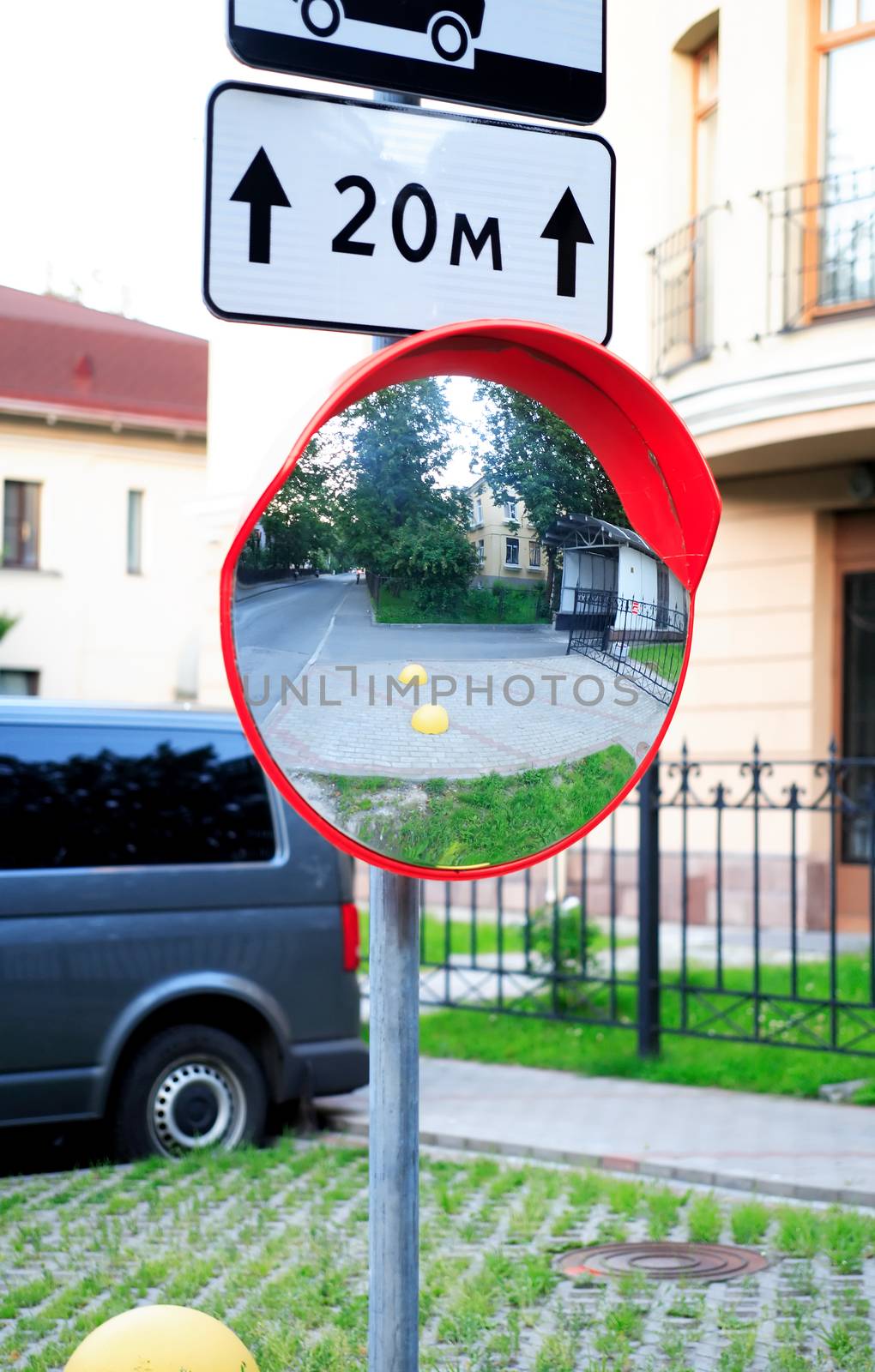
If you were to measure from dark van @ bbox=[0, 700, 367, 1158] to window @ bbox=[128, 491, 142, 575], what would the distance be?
2624cm

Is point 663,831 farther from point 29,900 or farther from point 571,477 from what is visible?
point 571,477

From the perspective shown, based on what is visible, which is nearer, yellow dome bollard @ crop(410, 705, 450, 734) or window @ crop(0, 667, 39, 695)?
yellow dome bollard @ crop(410, 705, 450, 734)

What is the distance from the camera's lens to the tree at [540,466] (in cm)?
233

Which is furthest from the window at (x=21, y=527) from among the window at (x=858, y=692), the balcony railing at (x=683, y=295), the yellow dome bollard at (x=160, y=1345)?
the yellow dome bollard at (x=160, y=1345)

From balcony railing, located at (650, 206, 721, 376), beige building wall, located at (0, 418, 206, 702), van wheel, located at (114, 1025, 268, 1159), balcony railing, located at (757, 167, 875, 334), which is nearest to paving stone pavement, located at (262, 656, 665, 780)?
van wheel, located at (114, 1025, 268, 1159)

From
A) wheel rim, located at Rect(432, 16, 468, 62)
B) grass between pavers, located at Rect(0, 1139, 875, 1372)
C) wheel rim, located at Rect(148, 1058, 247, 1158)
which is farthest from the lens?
wheel rim, located at Rect(148, 1058, 247, 1158)

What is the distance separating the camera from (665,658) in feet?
8.12

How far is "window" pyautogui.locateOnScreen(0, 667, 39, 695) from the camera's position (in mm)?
Result: 30875

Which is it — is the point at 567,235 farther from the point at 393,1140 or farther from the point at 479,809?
the point at 393,1140

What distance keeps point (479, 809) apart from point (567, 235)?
1038 mm

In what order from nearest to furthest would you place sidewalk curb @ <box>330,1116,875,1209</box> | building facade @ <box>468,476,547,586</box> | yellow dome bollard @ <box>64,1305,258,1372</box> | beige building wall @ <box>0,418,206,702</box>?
building facade @ <box>468,476,547,586</box>
yellow dome bollard @ <box>64,1305,258,1372</box>
sidewalk curb @ <box>330,1116,875,1209</box>
beige building wall @ <box>0,418,206,702</box>

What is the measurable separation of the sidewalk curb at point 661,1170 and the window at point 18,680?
24718mm

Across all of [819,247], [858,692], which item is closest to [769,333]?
[819,247]

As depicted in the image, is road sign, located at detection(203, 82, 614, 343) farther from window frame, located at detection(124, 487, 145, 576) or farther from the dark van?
window frame, located at detection(124, 487, 145, 576)
